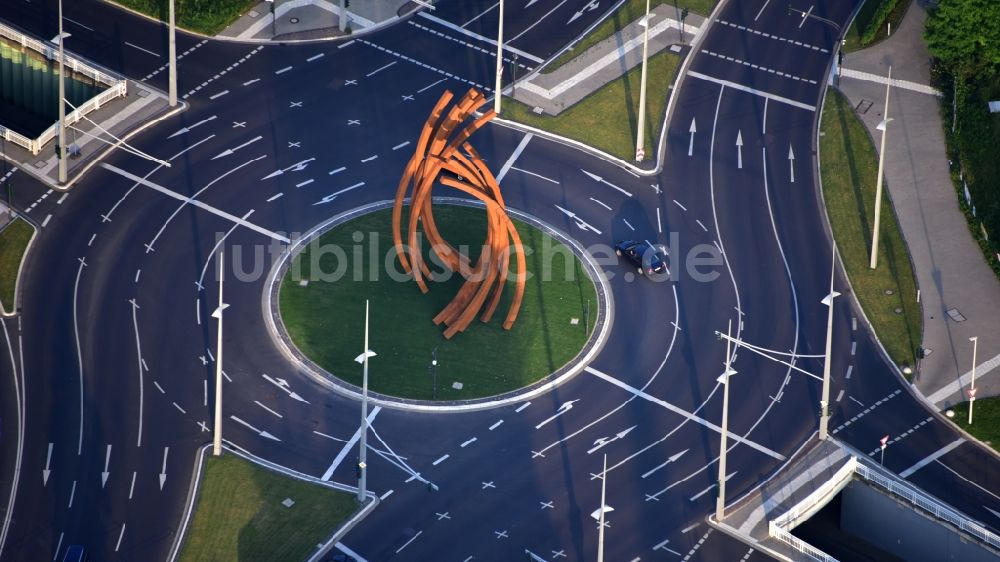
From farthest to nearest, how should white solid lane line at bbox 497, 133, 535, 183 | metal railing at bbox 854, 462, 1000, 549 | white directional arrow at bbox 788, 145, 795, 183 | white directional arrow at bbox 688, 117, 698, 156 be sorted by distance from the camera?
white directional arrow at bbox 688, 117, 698, 156, white directional arrow at bbox 788, 145, 795, 183, white solid lane line at bbox 497, 133, 535, 183, metal railing at bbox 854, 462, 1000, 549

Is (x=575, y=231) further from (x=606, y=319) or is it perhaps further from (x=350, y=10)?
(x=350, y=10)

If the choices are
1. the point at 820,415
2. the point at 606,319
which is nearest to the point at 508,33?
the point at 606,319

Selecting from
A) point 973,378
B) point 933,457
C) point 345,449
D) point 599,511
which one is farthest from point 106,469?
point 973,378

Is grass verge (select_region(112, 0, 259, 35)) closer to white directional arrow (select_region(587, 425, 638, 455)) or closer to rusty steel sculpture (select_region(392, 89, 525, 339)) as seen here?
rusty steel sculpture (select_region(392, 89, 525, 339))

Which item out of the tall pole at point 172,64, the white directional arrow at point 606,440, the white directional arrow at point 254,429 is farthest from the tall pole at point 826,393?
the tall pole at point 172,64

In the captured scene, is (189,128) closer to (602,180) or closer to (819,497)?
(602,180)

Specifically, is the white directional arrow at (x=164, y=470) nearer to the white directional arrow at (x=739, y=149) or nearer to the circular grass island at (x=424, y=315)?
the circular grass island at (x=424, y=315)

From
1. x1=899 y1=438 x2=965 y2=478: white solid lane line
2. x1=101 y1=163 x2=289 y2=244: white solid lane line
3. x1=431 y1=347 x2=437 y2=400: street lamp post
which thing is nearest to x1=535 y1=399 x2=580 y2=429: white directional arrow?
x1=431 y1=347 x2=437 y2=400: street lamp post
